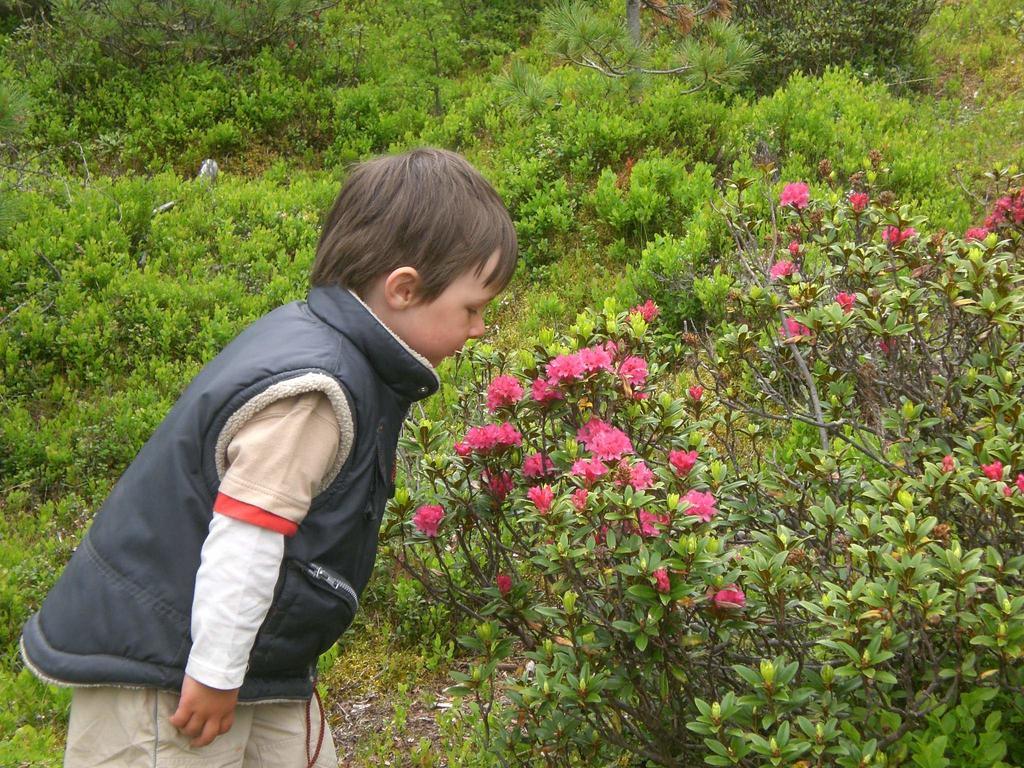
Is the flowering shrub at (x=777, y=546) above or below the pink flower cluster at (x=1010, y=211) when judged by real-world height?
below

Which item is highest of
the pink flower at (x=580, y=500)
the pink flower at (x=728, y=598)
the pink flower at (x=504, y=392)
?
the pink flower at (x=580, y=500)

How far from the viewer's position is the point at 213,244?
670 cm

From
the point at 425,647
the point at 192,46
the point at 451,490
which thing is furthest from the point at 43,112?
the point at 451,490

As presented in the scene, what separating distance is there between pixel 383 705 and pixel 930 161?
195 inches

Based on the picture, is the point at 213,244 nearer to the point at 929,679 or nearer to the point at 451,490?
the point at 451,490

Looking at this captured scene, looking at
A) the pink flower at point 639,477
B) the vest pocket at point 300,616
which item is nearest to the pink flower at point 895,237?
the pink flower at point 639,477

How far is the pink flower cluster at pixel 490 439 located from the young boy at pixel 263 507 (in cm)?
29

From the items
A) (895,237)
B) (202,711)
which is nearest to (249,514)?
(202,711)

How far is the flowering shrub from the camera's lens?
83.3 inches

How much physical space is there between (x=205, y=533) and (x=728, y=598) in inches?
45.1

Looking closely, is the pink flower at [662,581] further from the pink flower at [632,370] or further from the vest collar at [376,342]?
the vest collar at [376,342]

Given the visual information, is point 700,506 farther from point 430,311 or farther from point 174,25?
point 174,25

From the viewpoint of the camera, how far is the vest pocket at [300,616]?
217 centimetres

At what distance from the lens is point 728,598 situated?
7.17 ft
